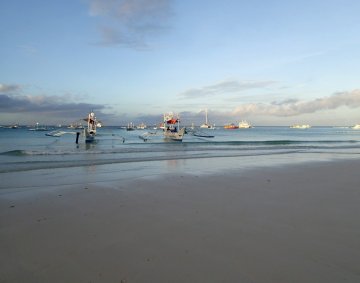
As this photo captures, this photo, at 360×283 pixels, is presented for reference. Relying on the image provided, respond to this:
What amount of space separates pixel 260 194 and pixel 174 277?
18.7 ft

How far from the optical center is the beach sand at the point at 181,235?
4.11 m

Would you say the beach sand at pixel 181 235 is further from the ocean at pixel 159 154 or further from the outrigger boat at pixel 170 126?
the outrigger boat at pixel 170 126

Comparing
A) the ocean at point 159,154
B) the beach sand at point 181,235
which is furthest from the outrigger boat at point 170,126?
the beach sand at point 181,235

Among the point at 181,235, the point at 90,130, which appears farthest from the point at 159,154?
the point at 90,130

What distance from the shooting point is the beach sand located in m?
4.11

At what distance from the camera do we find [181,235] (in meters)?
5.48

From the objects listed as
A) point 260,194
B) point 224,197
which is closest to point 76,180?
point 224,197

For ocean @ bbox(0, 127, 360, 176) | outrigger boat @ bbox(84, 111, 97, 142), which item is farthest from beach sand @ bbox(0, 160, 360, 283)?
outrigger boat @ bbox(84, 111, 97, 142)

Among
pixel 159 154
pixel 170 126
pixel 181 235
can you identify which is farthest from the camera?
pixel 170 126

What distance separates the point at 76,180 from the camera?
1231 centimetres

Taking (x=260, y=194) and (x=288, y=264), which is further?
(x=260, y=194)

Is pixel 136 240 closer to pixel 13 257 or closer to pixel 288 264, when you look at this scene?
pixel 13 257

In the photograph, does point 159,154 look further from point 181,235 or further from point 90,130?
point 90,130

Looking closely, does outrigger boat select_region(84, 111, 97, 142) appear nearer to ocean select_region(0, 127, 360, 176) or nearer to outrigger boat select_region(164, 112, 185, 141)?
ocean select_region(0, 127, 360, 176)
